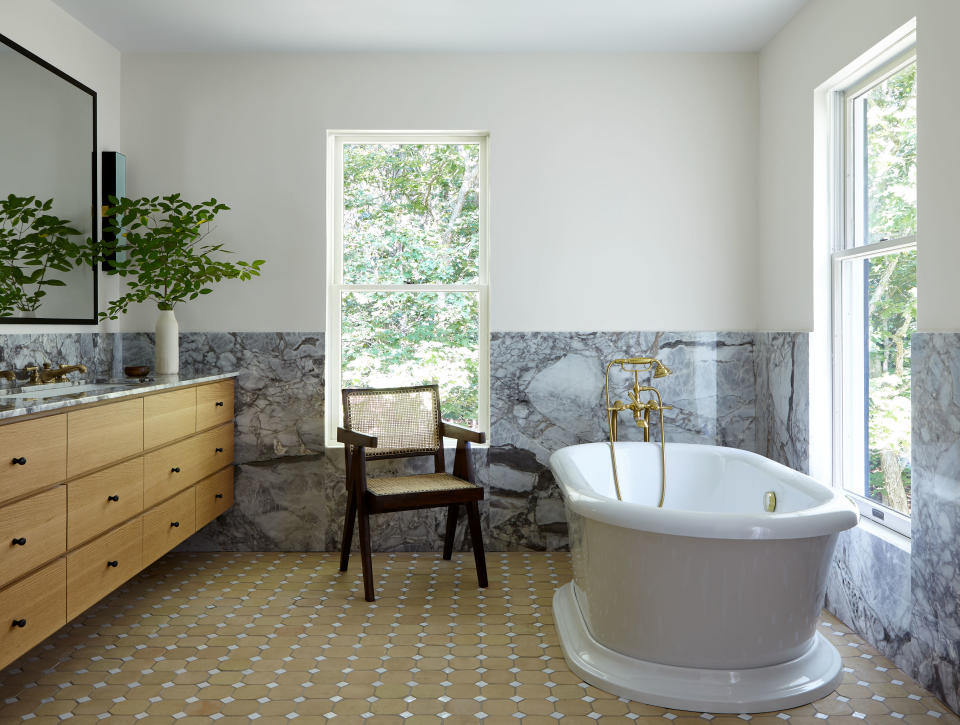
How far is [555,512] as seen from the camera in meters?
3.88

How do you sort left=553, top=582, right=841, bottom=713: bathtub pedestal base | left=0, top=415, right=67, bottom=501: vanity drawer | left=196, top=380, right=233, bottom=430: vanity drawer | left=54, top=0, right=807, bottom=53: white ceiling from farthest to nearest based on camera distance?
left=196, top=380, right=233, bottom=430: vanity drawer
left=54, top=0, right=807, bottom=53: white ceiling
left=553, top=582, right=841, bottom=713: bathtub pedestal base
left=0, top=415, right=67, bottom=501: vanity drawer

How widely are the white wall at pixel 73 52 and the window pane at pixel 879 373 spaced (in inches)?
127

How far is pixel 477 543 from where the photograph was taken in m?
3.37

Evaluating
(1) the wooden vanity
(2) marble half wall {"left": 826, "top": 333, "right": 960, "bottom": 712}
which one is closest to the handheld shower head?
(2) marble half wall {"left": 826, "top": 333, "right": 960, "bottom": 712}

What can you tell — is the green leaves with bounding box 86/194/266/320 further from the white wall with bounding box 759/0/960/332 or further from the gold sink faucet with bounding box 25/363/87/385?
the white wall with bounding box 759/0/960/332

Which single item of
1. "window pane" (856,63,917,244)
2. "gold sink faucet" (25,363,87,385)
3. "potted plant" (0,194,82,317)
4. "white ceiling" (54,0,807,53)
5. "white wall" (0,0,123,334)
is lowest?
"gold sink faucet" (25,363,87,385)

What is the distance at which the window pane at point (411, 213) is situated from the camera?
3949mm

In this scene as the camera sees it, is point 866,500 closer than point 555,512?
Yes

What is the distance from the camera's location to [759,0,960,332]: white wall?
7.62 feet

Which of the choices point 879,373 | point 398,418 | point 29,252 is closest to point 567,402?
point 398,418

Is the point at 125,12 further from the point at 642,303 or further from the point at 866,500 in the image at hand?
the point at 866,500

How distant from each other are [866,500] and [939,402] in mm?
762

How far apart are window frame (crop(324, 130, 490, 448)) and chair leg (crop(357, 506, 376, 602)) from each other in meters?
0.75

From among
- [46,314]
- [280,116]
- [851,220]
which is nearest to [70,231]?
[46,314]
